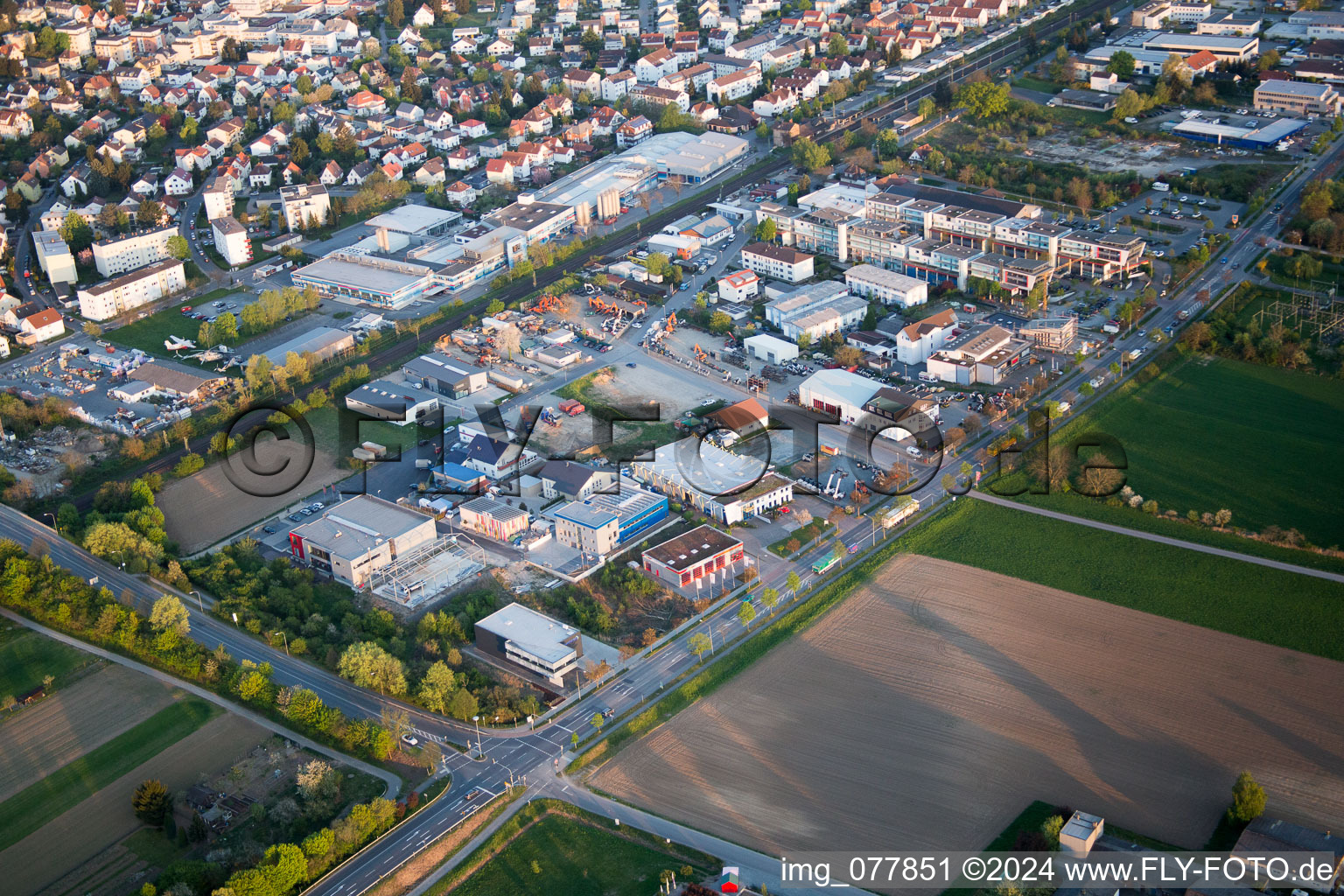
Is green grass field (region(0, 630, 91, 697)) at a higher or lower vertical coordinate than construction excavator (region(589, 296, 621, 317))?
lower

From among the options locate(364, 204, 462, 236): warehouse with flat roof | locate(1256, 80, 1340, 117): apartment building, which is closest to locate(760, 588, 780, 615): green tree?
locate(364, 204, 462, 236): warehouse with flat roof

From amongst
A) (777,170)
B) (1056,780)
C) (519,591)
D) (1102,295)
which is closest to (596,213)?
(777,170)

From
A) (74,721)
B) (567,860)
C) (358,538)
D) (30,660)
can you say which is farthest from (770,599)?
(30,660)

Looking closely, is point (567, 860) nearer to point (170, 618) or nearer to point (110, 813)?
point (110, 813)

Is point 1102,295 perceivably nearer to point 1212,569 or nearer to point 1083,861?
point 1212,569

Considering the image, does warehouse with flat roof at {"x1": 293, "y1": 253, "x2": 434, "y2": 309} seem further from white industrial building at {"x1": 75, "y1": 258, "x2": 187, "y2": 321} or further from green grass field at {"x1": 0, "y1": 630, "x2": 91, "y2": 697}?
green grass field at {"x1": 0, "y1": 630, "x2": 91, "y2": 697}
